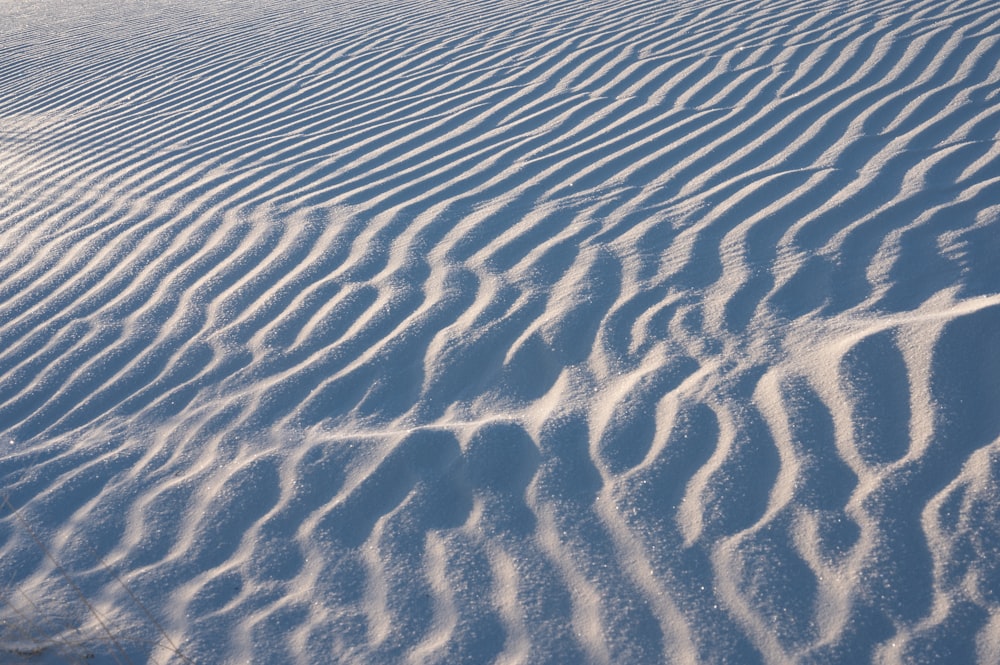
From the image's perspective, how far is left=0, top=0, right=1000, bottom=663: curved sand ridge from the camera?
206cm

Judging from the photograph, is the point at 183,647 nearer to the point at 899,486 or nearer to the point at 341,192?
the point at 899,486

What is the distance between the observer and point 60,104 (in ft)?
21.2

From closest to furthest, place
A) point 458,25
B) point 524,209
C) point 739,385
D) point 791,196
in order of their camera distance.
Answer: point 739,385
point 791,196
point 524,209
point 458,25

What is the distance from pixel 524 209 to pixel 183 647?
242 centimetres

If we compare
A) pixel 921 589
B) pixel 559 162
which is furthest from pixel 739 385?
pixel 559 162

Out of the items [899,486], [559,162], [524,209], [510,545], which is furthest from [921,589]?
[559,162]

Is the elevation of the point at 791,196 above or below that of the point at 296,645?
above

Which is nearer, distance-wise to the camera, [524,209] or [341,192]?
[524,209]

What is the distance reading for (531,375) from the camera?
2803 mm

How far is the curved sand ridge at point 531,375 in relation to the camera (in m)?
2.06

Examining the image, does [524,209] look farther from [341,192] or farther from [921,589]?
[921,589]

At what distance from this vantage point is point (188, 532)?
7.90 ft

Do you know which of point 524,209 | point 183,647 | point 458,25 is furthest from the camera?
point 458,25

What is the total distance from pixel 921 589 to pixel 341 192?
3223 mm
